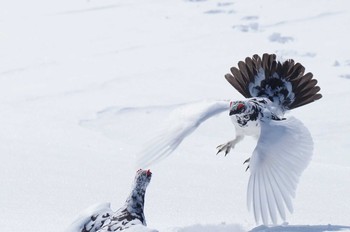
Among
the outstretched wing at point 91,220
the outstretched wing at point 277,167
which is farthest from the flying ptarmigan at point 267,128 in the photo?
the outstretched wing at point 91,220

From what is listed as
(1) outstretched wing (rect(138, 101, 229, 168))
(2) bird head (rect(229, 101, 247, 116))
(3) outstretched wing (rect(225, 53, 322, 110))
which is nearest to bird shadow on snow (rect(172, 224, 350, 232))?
(1) outstretched wing (rect(138, 101, 229, 168))

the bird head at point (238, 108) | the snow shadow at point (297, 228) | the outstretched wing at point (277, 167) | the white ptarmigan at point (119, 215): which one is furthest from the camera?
the bird head at point (238, 108)

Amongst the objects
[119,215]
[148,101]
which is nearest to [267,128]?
[119,215]

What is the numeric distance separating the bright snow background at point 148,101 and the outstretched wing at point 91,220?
502 millimetres

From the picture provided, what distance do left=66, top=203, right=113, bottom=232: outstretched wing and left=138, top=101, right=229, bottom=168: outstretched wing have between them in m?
0.29

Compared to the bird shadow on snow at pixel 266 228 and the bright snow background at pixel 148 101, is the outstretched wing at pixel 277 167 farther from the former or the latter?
the bright snow background at pixel 148 101

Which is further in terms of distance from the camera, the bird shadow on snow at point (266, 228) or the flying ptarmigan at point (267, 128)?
the flying ptarmigan at point (267, 128)

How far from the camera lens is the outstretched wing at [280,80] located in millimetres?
5332

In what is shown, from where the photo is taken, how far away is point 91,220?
3.56m

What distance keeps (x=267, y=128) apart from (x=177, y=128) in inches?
20.4

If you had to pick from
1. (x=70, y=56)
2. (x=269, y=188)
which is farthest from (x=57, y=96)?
(x=269, y=188)

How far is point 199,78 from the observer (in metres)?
9.56

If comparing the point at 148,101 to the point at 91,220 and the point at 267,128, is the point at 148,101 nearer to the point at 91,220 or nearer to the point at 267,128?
the point at 267,128

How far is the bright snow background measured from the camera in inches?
182
